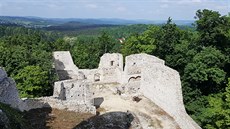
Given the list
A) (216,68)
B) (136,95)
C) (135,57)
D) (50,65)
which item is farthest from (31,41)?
(216,68)

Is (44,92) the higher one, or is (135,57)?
(135,57)

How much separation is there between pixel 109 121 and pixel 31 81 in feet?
31.9


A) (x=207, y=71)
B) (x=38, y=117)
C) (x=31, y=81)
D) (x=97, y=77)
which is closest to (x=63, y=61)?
(x=97, y=77)

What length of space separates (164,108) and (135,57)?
8.38 m

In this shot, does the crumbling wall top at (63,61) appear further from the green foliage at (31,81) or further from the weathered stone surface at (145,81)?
the green foliage at (31,81)

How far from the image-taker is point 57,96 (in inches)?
826

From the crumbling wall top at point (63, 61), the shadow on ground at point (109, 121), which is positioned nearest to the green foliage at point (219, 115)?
the shadow on ground at point (109, 121)

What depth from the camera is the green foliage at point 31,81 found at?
82.3 ft

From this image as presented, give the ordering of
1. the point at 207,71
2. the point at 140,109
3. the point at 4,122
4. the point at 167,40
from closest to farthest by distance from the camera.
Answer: the point at 4,122, the point at 140,109, the point at 207,71, the point at 167,40

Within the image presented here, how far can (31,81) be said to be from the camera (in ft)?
83.7

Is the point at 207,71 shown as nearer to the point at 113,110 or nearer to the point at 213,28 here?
the point at 213,28

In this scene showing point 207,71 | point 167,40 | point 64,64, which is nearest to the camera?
point 207,71

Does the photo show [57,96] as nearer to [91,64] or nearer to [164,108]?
[164,108]

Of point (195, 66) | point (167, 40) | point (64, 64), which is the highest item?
point (167, 40)
